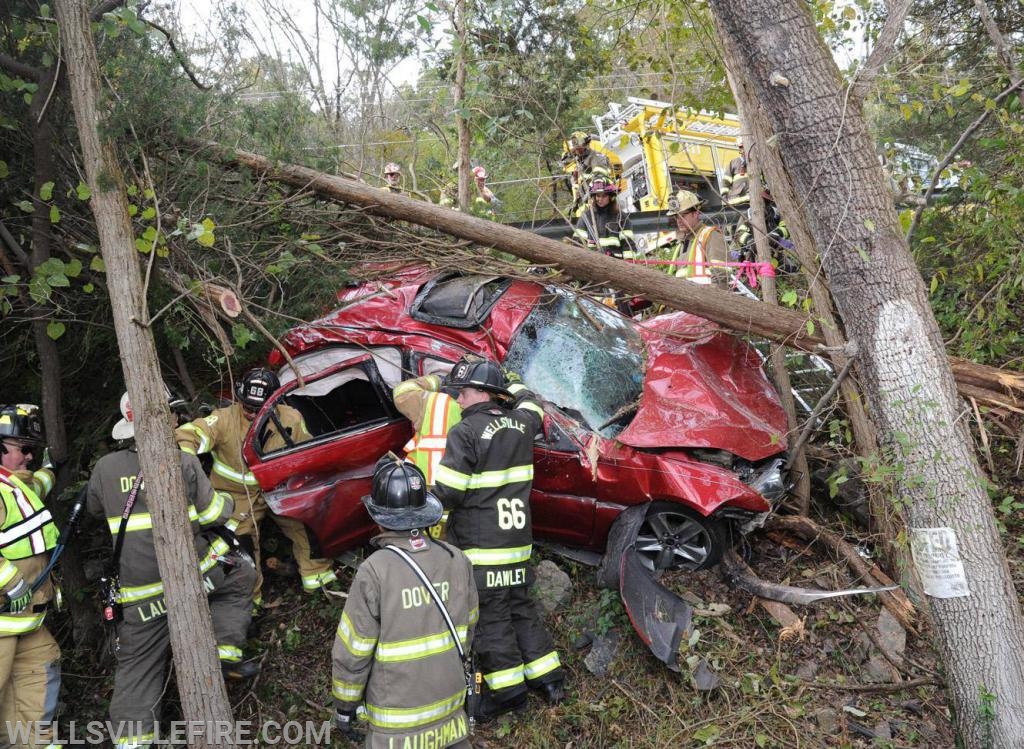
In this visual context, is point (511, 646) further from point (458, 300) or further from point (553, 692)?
point (458, 300)

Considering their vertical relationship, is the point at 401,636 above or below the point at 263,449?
below

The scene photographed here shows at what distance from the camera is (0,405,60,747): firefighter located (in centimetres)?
396

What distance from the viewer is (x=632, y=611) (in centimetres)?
427

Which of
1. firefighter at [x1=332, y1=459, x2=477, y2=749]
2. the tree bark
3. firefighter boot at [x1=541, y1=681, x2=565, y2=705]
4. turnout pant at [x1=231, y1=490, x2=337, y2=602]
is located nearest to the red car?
turnout pant at [x1=231, y1=490, x2=337, y2=602]

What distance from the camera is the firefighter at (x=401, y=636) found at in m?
2.99

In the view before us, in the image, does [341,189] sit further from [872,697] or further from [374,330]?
[872,697]

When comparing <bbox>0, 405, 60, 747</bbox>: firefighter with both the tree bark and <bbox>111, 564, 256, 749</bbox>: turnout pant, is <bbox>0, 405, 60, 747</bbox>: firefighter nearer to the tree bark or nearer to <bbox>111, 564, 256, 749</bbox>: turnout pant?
<bbox>111, 564, 256, 749</bbox>: turnout pant

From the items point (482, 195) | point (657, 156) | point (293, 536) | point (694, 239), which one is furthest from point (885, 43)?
point (657, 156)

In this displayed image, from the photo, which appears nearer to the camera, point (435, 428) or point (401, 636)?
point (401, 636)

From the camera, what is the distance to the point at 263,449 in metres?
5.00

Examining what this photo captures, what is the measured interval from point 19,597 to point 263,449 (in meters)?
1.55

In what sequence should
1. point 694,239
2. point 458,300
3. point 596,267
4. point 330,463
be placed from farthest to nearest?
point 694,239
point 458,300
point 596,267
point 330,463

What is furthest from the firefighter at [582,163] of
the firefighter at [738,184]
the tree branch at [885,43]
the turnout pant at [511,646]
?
the turnout pant at [511,646]

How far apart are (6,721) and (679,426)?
4102mm
